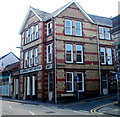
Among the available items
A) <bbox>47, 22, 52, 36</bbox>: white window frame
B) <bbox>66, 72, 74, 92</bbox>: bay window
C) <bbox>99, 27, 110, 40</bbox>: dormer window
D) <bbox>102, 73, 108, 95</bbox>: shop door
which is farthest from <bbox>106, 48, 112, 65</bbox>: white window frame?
<bbox>47, 22, 52, 36</bbox>: white window frame

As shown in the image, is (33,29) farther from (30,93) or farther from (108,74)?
(108,74)

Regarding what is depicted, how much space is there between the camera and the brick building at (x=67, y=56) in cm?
2398

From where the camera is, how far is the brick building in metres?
24.0

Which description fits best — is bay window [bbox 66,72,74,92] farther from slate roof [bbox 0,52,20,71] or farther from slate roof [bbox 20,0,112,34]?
slate roof [bbox 0,52,20,71]

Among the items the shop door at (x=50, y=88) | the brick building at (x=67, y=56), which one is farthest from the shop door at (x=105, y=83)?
the shop door at (x=50, y=88)

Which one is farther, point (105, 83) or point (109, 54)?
point (109, 54)

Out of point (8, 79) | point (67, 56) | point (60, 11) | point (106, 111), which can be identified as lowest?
point (106, 111)

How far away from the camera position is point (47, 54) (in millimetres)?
25156

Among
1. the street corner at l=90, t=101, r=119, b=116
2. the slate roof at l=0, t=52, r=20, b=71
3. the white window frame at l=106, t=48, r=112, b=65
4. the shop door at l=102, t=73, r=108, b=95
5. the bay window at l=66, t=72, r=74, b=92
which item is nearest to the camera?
the street corner at l=90, t=101, r=119, b=116

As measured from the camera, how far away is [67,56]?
24703 mm

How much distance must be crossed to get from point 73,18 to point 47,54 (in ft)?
19.4

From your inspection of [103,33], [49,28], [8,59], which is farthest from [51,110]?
[8,59]

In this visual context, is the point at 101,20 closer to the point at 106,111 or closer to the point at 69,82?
the point at 69,82

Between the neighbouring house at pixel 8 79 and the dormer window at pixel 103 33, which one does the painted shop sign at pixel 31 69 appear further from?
the dormer window at pixel 103 33
